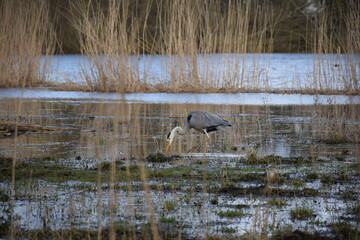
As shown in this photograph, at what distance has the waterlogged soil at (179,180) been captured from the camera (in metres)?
4.91

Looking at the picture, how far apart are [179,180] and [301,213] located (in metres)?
1.83

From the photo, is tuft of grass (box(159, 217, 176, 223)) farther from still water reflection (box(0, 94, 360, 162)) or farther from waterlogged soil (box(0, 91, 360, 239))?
still water reflection (box(0, 94, 360, 162))

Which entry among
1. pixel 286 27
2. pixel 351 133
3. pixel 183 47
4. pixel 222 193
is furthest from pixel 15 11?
pixel 286 27

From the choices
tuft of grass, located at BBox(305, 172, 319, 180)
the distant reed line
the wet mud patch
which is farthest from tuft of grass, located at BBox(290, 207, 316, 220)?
the distant reed line

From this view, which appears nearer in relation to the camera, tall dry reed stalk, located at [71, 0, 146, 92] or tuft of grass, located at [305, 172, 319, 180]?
tuft of grass, located at [305, 172, 319, 180]

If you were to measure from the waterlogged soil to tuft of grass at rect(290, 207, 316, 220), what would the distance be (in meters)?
0.01

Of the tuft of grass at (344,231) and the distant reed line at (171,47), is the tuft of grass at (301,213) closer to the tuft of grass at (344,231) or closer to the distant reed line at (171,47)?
the tuft of grass at (344,231)

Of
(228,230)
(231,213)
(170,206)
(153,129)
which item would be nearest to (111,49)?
(153,129)

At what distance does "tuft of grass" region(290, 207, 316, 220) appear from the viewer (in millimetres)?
5160

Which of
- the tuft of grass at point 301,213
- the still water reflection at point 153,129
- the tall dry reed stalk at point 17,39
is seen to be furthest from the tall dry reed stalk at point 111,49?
the tuft of grass at point 301,213

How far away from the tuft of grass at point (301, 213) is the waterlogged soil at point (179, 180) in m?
0.01

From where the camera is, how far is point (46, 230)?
15.5 ft

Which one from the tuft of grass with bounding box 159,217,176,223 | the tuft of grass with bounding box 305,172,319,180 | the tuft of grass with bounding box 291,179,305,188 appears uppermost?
the tuft of grass with bounding box 305,172,319,180

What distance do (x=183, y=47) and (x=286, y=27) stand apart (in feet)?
81.7
